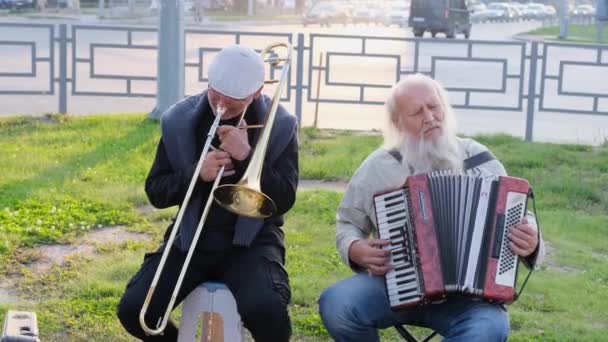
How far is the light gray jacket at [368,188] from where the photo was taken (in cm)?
427

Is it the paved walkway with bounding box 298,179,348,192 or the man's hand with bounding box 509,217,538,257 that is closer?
the man's hand with bounding box 509,217,538,257

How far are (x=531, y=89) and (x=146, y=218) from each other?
5.21 metres

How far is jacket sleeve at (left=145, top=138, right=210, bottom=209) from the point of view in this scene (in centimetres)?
428

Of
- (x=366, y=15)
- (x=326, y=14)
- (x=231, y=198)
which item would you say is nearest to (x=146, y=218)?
(x=231, y=198)

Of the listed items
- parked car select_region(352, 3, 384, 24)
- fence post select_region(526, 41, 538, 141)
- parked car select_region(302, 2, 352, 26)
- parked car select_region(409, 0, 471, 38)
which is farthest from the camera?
parked car select_region(352, 3, 384, 24)

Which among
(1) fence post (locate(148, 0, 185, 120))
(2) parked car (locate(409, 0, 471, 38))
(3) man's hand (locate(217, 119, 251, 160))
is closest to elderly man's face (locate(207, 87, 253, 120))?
(3) man's hand (locate(217, 119, 251, 160))

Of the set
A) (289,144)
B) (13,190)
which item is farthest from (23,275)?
(289,144)

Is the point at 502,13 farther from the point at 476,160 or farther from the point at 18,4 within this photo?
the point at 476,160

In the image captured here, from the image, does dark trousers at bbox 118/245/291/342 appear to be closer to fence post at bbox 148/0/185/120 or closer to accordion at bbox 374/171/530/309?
accordion at bbox 374/171/530/309

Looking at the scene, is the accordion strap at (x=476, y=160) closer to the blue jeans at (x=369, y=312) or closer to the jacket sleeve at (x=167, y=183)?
the blue jeans at (x=369, y=312)

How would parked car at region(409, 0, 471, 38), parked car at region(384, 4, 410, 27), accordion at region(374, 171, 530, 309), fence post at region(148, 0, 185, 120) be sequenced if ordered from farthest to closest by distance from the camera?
parked car at region(384, 4, 410, 27) < parked car at region(409, 0, 471, 38) < fence post at region(148, 0, 185, 120) < accordion at region(374, 171, 530, 309)

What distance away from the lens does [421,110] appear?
429cm

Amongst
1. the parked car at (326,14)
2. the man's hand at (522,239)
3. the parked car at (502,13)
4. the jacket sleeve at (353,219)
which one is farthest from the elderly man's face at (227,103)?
the parked car at (502,13)

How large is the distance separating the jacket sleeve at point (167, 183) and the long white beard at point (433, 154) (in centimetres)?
A: 81
